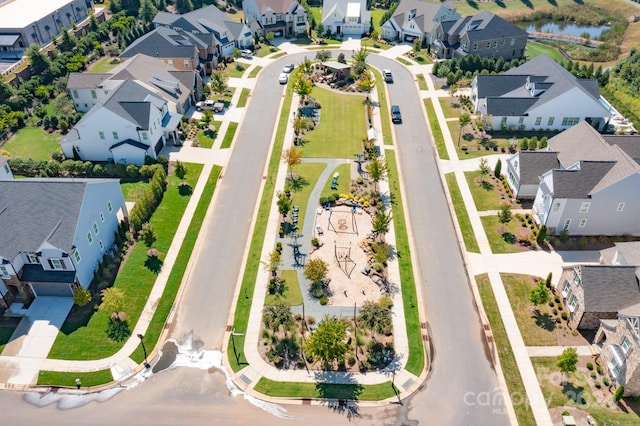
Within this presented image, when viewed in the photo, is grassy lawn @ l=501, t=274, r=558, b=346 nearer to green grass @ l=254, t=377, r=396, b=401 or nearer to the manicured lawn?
the manicured lawn

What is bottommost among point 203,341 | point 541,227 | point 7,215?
point 203,341

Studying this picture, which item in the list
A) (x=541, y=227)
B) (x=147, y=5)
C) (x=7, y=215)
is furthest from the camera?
(x=147, y=5)

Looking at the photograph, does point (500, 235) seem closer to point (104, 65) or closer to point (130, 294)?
point (130, 294)

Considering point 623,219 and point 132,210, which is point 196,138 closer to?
point 132,210

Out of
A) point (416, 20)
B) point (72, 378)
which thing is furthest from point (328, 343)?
point (416, 20)

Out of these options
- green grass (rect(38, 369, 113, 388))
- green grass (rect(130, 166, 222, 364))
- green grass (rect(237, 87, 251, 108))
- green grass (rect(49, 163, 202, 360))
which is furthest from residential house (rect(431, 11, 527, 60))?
green grass (rect(38, 369, 113, 388))

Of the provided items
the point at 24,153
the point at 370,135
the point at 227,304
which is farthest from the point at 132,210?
the point at 370,135

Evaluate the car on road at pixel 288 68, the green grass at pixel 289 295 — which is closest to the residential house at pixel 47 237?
the green grass at pixel 289 295
